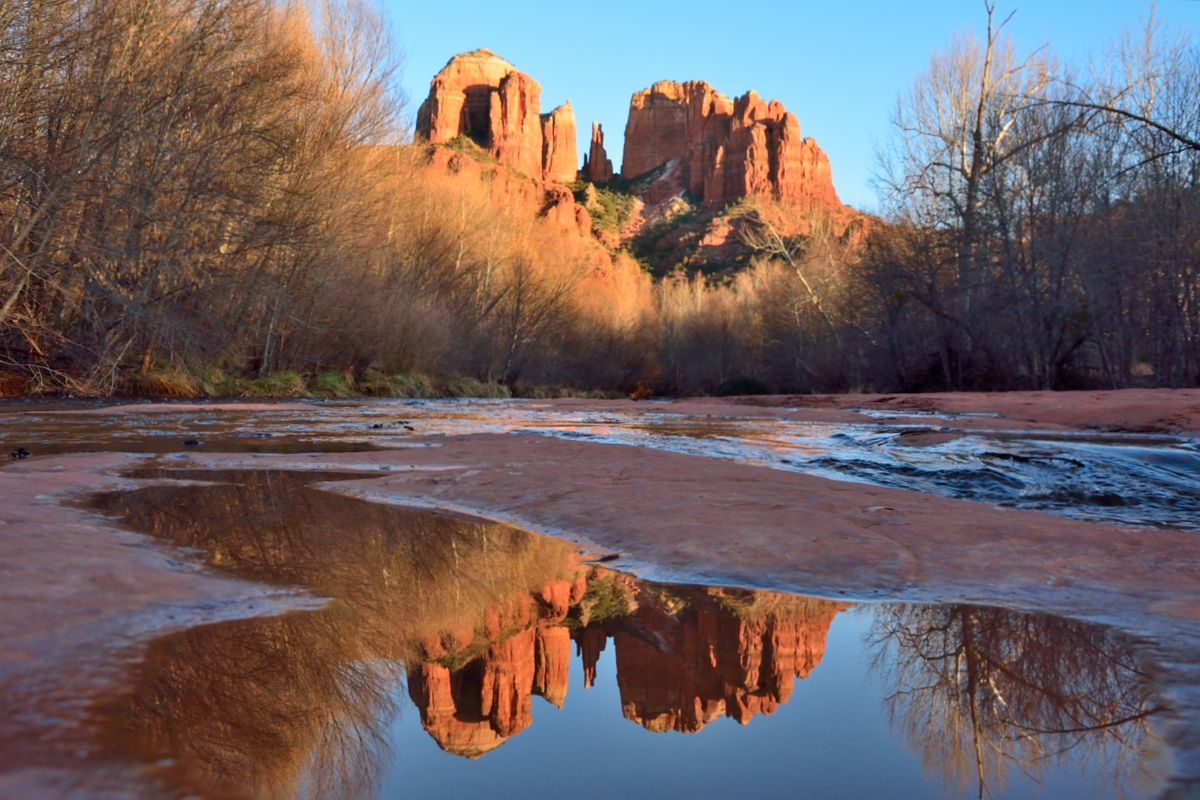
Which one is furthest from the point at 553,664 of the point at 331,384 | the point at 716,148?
the point at 716,148

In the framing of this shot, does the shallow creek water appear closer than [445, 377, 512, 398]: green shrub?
Yes

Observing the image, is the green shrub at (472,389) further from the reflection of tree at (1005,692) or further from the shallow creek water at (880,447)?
the reflection of tree at (1005,692)

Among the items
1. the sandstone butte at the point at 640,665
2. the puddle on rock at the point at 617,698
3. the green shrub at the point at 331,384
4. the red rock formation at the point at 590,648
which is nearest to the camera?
the puddle on rock at the point at 617,698

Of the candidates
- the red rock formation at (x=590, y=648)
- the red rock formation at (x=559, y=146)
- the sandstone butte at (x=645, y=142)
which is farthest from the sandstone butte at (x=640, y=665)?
the red rock formation at (x=559, y=146)

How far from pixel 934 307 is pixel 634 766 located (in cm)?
2321

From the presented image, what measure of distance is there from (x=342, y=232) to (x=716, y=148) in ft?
329

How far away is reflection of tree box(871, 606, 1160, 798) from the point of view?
1434mm

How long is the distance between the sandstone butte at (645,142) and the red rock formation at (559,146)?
0.13 meters

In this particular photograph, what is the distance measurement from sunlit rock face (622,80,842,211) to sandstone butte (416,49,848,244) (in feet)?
0.43

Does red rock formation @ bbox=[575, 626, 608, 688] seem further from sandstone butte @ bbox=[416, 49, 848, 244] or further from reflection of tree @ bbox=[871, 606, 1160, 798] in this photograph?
sandstone butte @ bbox=[416, 49, 848, 244]

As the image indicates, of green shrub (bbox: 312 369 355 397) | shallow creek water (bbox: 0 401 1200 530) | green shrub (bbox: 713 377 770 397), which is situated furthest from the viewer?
green shrub (bbox: 713 377 770 397)

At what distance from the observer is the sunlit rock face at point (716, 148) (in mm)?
109375

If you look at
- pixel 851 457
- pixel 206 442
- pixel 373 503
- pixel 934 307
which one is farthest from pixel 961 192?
pixel 373 503

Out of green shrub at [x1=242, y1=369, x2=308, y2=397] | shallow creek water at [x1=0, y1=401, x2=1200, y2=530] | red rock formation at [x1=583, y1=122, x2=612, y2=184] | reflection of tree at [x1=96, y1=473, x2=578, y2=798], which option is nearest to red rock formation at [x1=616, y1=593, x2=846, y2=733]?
reflection of tree at [x1=96, y1=473, x2=578, y2=798]
